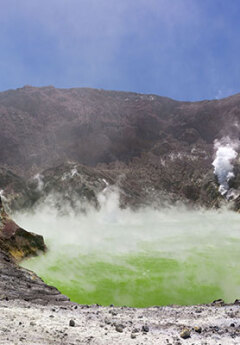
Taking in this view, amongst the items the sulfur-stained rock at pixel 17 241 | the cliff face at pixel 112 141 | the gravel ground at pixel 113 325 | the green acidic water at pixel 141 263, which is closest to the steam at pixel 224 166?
the cliff face at pixel 112 141

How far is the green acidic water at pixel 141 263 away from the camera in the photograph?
730 inches

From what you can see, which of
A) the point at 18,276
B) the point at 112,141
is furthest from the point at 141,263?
the point at 112,141

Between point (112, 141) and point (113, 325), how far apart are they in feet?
262

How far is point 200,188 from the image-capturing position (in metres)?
66.2

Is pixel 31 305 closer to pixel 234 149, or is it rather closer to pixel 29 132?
pixel 234 149

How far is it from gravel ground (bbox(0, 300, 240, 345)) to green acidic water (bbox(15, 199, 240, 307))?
7527mm

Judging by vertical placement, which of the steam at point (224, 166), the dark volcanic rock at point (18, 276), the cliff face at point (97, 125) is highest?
the cliff face at point (97, 125)

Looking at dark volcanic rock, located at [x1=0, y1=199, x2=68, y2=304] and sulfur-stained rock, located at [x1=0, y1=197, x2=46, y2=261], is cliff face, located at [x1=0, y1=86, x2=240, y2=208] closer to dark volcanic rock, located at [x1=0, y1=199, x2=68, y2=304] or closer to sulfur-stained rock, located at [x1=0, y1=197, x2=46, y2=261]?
sulfur-stained rock, located at [x1=0, y1=197, x2=46, y2=261]

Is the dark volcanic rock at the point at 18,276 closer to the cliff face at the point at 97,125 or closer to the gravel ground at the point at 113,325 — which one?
the gravel ground at the point at 113,325

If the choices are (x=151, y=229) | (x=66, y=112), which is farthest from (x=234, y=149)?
(x=66, y=112)

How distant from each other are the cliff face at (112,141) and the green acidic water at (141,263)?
18.3 metres

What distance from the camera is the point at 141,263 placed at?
2542 cm

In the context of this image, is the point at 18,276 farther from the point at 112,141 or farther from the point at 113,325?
the point at 112,141

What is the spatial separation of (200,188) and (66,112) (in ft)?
171
